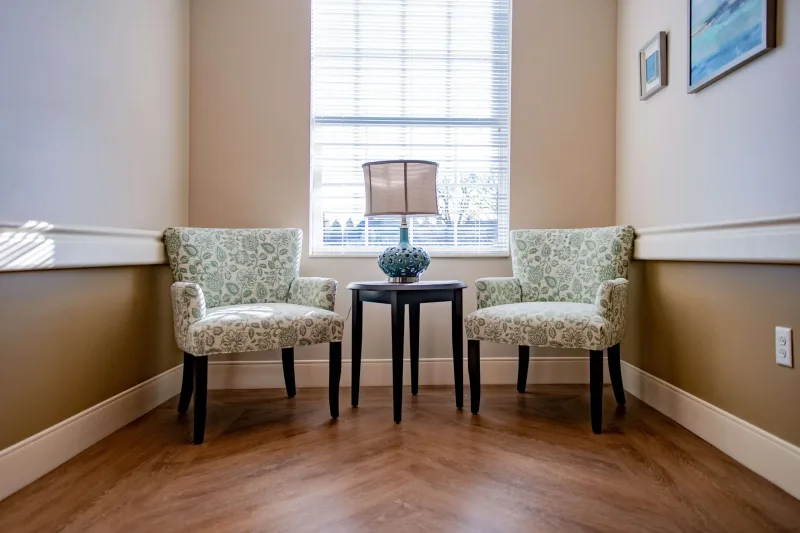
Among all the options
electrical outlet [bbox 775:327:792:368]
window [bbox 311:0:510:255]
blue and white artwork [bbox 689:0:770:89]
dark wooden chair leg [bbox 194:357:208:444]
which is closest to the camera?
electrical outlet [bbox 775:327:792:368]

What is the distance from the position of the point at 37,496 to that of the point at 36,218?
841 mm

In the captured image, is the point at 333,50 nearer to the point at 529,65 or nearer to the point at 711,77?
the point at 529,65

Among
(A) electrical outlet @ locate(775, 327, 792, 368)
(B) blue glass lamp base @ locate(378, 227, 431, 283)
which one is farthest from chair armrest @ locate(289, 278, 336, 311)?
(A) electrical outlet @ locate(775, 327, 792, 368)

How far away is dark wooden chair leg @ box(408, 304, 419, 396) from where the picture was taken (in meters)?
2.38

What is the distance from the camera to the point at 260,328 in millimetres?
1987

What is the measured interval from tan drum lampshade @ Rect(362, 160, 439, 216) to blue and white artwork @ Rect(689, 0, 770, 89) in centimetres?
115

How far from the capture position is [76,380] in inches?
71.0

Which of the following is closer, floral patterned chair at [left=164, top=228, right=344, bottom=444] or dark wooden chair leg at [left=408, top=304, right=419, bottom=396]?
floral patterned chair at [left=164, top=228, right=344, bottom=444]

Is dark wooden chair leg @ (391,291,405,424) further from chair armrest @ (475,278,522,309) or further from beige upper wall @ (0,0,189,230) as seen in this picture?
beige upper wall @ (0,0,189,230)

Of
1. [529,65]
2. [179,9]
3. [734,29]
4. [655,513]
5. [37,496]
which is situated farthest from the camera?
[529,65]

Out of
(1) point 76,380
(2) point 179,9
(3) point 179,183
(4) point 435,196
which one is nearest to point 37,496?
(1) point 76,380

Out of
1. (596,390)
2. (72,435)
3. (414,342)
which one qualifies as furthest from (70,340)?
(596,390)

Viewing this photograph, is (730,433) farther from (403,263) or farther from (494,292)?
(403,263)

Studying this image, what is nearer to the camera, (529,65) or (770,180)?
(770,180)
